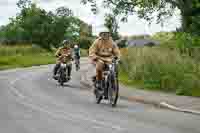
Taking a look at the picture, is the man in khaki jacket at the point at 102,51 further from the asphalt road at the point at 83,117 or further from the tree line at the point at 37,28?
the tree line at the point at 37,28

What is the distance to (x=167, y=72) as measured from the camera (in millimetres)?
20703

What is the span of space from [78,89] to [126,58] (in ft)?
23.1

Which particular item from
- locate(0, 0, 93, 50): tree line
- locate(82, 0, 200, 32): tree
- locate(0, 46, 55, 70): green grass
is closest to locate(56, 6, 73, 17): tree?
locate(0, 0, 93, 50): tree line

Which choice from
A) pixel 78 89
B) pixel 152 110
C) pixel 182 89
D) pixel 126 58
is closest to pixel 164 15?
pixel 126 58

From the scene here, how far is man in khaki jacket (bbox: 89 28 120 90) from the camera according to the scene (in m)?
15.8

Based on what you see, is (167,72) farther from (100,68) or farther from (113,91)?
(113,91)

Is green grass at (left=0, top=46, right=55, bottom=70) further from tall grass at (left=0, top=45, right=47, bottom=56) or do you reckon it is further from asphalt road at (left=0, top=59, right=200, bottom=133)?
asphalt road at (left=0, top=59, right=200, bottom=133)

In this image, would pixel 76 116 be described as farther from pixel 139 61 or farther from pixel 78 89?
pixel 139 61

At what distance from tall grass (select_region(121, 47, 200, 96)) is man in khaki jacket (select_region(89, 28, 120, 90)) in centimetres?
278

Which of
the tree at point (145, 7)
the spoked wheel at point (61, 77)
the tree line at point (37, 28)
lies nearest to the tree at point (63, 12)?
the tree line at point (37, 28)

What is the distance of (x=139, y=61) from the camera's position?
2419cm

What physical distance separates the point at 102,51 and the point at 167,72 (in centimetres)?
537

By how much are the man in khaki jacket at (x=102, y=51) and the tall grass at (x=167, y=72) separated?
2.78m

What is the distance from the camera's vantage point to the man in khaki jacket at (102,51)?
15.8 metres
